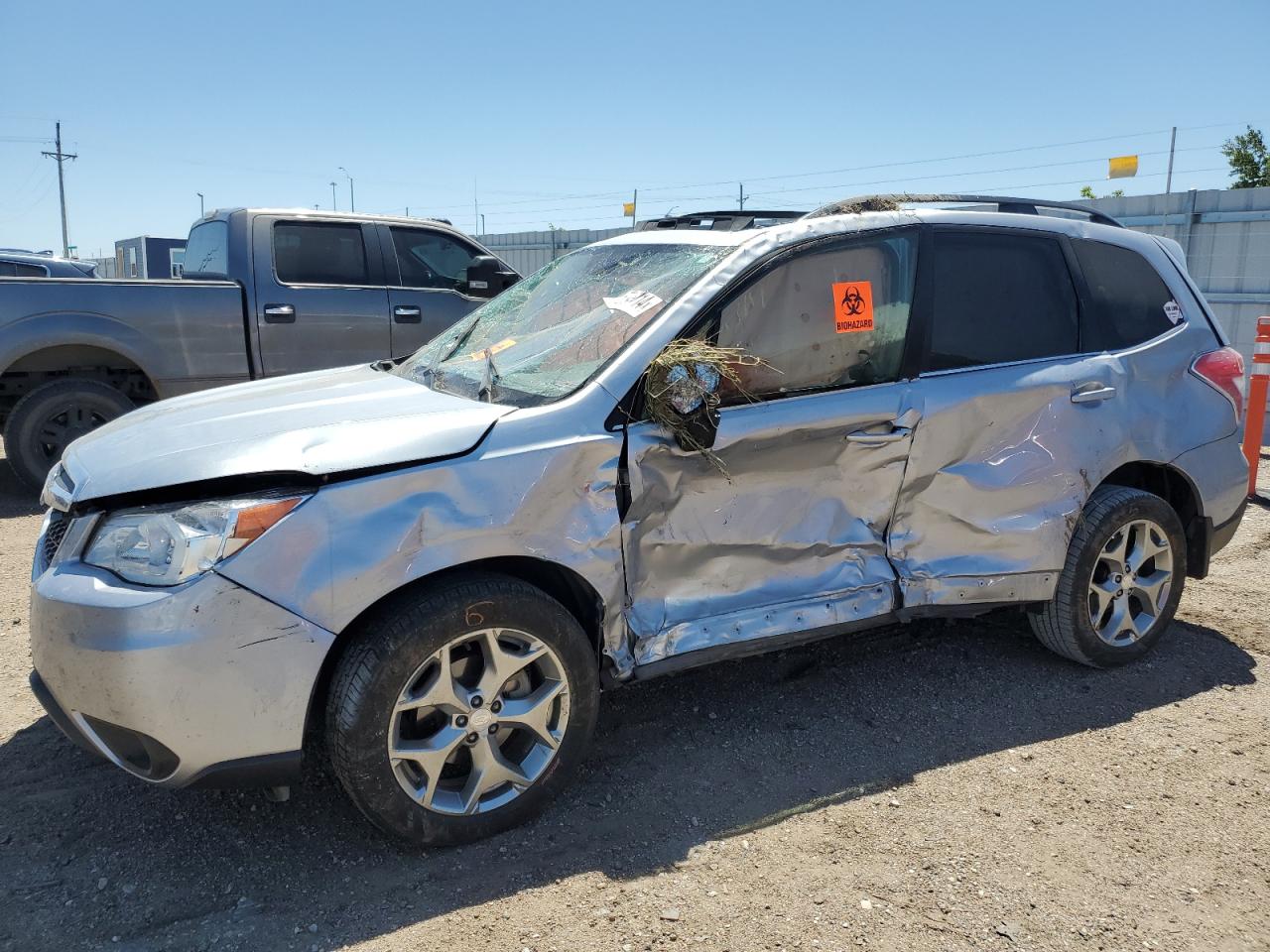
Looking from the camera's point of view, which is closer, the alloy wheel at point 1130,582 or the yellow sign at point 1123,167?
the alloy wheel at point 1130,582

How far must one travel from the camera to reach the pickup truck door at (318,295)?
7.16 metres

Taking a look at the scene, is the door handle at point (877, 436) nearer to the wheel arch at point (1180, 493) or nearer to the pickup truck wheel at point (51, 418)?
the wheel arch at point (1180, 493)

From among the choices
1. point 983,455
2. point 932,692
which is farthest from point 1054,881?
point 983,455

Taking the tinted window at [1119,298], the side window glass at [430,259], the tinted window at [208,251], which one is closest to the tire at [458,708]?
the tinted window at [1119,298]

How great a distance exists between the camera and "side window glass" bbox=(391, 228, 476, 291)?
7.80 m

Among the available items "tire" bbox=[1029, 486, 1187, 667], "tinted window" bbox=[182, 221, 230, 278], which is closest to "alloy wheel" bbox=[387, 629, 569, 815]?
"tire" bbox=[1029, 486, 1187, 667]

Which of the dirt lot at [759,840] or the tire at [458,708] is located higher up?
the tire at [458,708]

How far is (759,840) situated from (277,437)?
1.84 metres

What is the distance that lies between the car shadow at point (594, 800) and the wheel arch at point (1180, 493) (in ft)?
1.49

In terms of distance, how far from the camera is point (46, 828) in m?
2.90

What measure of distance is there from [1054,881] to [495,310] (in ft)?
9.51

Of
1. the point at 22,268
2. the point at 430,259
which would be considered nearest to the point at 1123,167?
the point at 430,259

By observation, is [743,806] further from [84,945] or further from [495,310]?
[495,310]

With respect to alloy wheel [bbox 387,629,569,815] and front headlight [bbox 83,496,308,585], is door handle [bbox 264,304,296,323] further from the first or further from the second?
alloy wheel [bbox 387,629,569,815]
